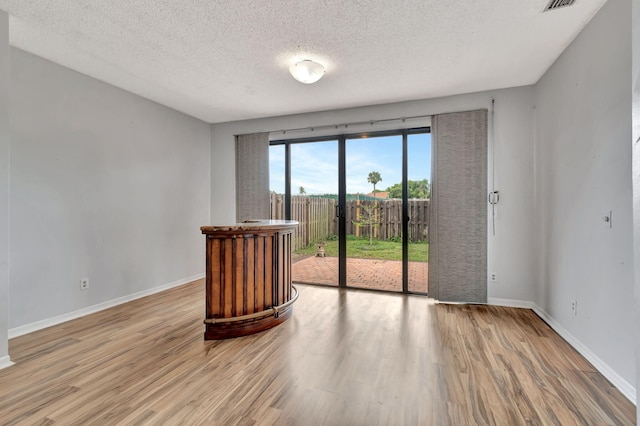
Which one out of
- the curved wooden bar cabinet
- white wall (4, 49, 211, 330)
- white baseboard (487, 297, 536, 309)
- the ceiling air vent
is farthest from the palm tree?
white wall (4, 49, 211, 330)

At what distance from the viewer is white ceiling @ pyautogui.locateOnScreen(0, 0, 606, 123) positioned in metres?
2.09

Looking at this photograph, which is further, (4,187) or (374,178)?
(374,178)

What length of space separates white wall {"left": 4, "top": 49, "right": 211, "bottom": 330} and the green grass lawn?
2388mm

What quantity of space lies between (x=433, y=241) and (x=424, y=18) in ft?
8.24

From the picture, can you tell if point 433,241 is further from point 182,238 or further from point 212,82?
point 182,238

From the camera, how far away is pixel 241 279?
2689 millimetres

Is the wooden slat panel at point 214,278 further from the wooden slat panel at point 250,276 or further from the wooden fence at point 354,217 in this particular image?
the wooden fence at point 354,217

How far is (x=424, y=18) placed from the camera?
7.18 feet

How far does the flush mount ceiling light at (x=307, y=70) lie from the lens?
107 inches

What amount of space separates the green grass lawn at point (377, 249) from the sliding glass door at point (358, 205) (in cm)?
1

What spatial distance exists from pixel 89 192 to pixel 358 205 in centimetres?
337

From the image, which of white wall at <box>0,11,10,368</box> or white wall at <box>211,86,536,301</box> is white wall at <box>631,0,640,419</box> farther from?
white wall at <box>0,11,10,368</box>

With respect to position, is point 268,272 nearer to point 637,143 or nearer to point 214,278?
point 214,278

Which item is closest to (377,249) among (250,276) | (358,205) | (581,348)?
(358,205)
